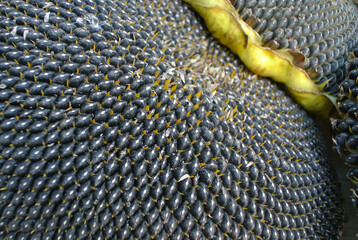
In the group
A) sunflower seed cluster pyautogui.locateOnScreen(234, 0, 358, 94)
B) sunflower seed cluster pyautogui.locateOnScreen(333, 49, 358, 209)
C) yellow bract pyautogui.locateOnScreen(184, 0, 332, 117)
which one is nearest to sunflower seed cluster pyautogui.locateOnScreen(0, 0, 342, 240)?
sunflower seed cluster pyautogui.locateOnScreen(333, 49, 358, 209)

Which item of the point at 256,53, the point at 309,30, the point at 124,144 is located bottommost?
the point at 124,144

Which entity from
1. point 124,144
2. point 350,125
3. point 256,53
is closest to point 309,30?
point 256,53

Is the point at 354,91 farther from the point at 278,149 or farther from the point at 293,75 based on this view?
the point at 278,149

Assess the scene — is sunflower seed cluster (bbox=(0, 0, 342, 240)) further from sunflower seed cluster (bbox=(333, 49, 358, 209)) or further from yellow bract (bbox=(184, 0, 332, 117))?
yellow bract (bbox=(184, 0, 332, 117))

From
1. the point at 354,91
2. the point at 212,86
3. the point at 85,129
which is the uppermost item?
the point at 354,91

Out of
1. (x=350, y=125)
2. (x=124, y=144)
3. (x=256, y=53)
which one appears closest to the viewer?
(x=124, y=144)

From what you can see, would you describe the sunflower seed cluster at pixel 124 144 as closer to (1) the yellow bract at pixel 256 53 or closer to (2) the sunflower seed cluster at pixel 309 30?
(1) the yellow bract at pixel 256 53

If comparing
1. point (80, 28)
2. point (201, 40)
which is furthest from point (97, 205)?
point (201, 40)

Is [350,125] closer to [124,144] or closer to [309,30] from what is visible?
[309,30]

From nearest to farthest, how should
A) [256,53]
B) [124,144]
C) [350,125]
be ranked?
[124,144], [350,125], [256,53]
